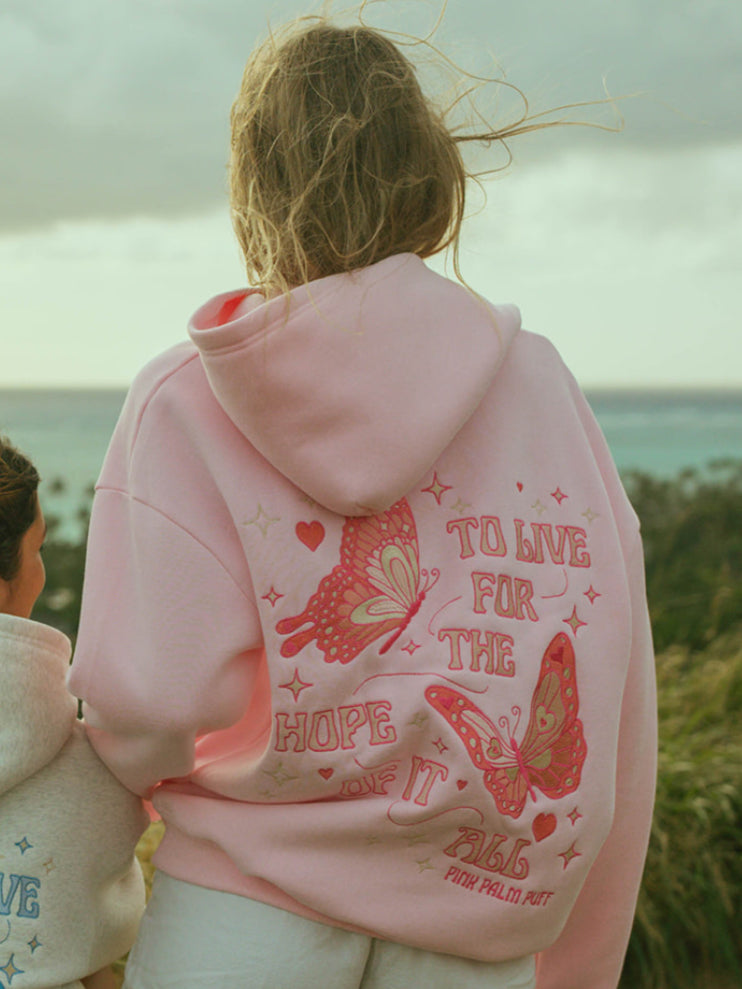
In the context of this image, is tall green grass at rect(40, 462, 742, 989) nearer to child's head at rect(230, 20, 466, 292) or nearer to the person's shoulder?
the person's shoulder

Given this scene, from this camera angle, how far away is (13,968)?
1.69 metres

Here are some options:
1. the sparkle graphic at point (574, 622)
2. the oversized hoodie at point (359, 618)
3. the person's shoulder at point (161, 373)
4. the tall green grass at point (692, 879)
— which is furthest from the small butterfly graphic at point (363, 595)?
the tall green grass at point (692, 879)

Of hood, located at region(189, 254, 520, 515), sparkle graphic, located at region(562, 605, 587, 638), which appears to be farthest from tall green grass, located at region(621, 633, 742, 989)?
hood, located at region(189, 254, 520, 515)

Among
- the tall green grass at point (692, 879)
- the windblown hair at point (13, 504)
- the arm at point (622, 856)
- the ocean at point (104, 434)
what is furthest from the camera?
the ocean at point (104, 434)

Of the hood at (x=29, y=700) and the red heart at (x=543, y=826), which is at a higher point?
the hood at (x=29, y=700)

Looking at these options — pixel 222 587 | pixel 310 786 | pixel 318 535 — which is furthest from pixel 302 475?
pixel 310 786

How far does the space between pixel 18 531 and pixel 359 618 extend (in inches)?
25.0

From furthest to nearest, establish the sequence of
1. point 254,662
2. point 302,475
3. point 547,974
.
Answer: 1. point 547,974
2. point 254,662
3. point 302,475

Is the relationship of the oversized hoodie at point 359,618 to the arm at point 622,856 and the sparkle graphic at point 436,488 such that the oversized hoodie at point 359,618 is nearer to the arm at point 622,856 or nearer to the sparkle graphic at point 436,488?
the sparkle graphic at point 436,488

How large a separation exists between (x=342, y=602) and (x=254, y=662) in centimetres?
19

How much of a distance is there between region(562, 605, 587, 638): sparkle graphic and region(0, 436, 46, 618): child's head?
892 millimetres

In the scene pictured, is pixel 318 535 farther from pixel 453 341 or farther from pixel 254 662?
pixel 453 341

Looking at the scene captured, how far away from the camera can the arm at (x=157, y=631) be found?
5.33 feet

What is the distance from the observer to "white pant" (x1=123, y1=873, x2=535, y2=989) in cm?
162
